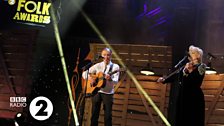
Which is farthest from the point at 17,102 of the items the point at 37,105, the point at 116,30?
the point at 116,30

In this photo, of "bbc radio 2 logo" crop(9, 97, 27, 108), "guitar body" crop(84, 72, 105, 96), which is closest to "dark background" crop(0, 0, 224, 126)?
"bbc radio 2 logo" crop(9, 97, 27, 108)

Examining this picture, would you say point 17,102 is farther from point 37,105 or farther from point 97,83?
point 97,83

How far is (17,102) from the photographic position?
30.1 ft

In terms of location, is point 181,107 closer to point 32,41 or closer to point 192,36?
point 192,36

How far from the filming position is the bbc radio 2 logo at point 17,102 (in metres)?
9.15

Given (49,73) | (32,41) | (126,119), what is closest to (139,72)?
(126,119)

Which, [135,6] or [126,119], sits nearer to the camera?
[126,119]

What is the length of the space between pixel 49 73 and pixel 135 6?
377cm

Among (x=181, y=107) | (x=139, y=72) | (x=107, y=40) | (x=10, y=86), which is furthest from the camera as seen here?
(x=107, y=40)

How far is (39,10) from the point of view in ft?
35.9

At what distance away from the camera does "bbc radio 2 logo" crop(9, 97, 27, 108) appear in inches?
360

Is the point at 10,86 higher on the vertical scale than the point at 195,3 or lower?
lower

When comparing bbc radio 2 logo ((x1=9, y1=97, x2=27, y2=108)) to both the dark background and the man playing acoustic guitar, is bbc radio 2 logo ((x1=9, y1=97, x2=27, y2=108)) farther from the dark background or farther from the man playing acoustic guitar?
the man playing acoustic guitar

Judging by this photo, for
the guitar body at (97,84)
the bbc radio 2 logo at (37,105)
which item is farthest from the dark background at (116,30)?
the guitar body at (97,84)
